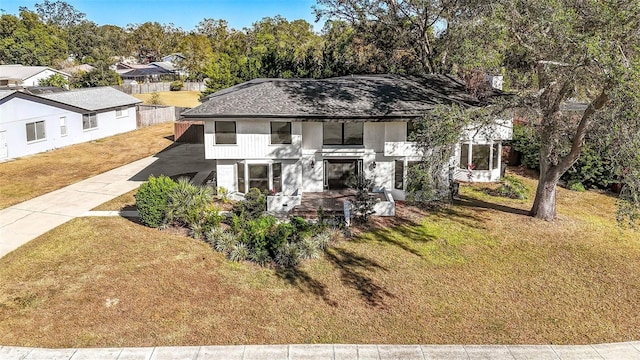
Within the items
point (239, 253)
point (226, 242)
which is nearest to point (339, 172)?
point (226, 242)

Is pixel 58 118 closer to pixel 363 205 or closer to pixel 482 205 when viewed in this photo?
pixel 363 205

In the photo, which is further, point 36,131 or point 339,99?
point 36,131

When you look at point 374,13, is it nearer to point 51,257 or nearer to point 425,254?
point 425,254

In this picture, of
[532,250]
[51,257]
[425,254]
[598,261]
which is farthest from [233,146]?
[598,261]

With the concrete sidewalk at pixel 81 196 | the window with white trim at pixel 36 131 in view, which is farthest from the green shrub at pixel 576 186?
the window with white trim at pixel 36 131

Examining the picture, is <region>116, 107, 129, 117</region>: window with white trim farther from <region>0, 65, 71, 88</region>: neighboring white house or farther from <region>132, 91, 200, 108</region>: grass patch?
<region>0, 65, 71, 88</region>: neighboring white house

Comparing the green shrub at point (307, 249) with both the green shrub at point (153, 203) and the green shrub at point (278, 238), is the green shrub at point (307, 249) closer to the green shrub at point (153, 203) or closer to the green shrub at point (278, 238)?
the green shrub at point (278, 238)
